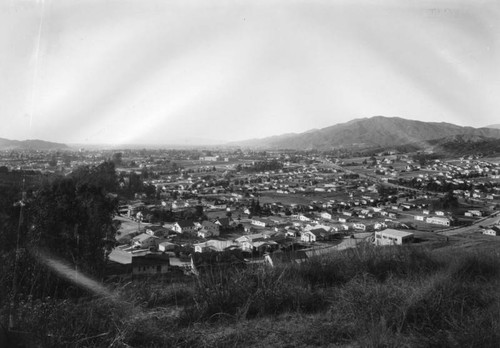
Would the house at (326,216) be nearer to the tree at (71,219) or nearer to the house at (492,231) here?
the house at (492,231)

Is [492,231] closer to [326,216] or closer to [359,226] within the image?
[359,226]

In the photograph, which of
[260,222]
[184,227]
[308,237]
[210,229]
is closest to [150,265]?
[308,237]

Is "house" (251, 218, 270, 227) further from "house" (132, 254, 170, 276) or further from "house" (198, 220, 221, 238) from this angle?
"house" (132, 254, 170, 276)

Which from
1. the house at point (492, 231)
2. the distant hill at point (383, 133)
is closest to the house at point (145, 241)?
the house at point (492, 231)

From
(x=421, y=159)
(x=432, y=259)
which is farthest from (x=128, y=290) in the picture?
(x=421, y=159)

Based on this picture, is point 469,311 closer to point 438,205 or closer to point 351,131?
point 438,205

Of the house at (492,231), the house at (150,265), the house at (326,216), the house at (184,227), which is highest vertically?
the house at (150,265)

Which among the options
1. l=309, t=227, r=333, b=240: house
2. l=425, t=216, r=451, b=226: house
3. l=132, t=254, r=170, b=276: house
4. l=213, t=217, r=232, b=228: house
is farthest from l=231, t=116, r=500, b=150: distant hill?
l=132, t=254, r=170, b=276: house
